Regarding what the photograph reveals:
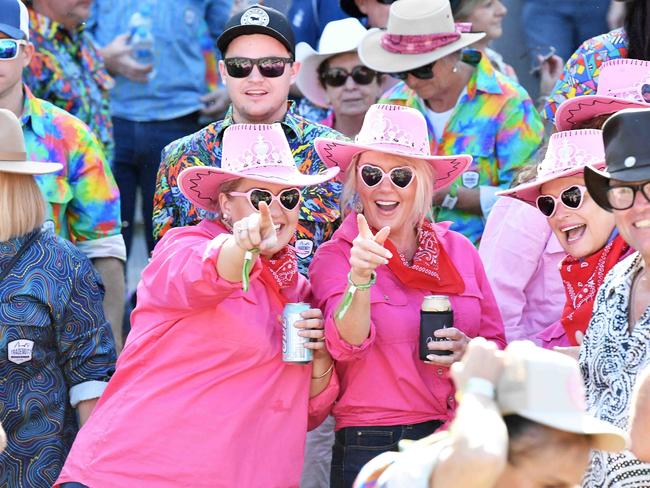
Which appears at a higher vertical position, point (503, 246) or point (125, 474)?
point (503, 246)

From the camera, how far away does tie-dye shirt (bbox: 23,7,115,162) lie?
7.13m

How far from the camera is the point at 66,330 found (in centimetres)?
529

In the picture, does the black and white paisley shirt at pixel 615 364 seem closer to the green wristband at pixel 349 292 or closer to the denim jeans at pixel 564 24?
the green wristband at pixel 349 292

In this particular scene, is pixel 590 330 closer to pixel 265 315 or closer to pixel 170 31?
pixel 265 315

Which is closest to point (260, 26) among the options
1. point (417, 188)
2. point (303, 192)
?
point (303, 192)

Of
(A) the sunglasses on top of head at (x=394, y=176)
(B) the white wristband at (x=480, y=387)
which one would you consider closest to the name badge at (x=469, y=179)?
(A) the sunglasses on top of head at (x=394, y=176)

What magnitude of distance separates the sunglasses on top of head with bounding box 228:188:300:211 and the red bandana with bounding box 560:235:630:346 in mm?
1032

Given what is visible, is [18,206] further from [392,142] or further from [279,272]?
[392,142]

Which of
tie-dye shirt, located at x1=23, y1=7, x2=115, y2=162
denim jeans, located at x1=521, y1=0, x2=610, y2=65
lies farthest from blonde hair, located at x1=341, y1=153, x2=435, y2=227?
denim jeans, located at x1=521, y1=0, x2=610, y2=65

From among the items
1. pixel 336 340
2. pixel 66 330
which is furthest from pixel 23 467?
pixel 336 340

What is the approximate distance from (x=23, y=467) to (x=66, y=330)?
53 centimetres

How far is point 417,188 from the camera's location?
5219 millimetres

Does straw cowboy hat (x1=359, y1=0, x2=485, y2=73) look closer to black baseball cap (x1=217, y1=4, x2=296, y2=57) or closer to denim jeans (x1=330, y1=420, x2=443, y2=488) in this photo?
black baseball cap (x1=217, y1=4, x2=296, y2=57)

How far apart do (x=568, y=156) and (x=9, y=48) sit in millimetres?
2616
